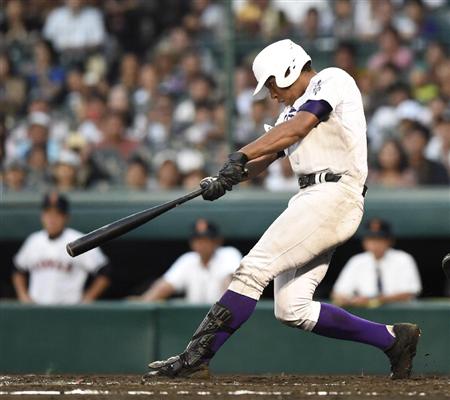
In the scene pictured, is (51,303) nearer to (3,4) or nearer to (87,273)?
(87,273)

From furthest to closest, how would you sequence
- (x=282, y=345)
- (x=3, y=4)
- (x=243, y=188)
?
(x=3, y=4)
(x=243, y=188)
(x=282, y=345)

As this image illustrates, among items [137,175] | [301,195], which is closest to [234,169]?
[301,195]

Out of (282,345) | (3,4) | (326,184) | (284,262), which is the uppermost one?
(3,4)

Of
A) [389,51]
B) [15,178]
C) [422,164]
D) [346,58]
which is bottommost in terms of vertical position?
[15,178]

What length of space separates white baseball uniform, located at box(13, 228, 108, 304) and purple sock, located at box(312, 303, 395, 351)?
378cm

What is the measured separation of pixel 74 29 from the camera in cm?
1179

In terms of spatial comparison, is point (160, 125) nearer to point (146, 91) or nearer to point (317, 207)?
point (146, 91)

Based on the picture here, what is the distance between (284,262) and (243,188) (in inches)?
A: 170

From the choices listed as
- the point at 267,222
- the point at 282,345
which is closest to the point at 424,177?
the point at 267,222

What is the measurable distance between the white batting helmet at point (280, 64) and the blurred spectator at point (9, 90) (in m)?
5.93

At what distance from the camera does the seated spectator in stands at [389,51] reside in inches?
405

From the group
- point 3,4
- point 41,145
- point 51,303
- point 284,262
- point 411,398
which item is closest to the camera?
point 411,398

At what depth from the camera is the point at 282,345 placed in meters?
8.50

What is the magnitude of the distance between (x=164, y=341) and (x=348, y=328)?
10.6 feet
